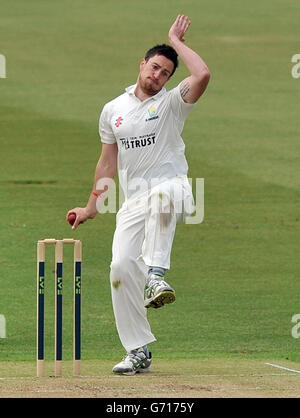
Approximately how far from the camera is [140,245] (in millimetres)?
9023

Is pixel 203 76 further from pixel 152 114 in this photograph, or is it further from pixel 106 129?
pixel 106 129

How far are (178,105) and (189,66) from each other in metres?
0.34

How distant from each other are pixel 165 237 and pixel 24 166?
1310cm

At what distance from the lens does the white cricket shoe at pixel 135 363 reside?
29.5ft

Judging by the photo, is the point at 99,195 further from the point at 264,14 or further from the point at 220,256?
the point at 264,14

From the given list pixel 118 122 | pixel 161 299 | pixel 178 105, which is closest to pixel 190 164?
pixel 118 122

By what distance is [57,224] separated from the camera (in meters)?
17.5

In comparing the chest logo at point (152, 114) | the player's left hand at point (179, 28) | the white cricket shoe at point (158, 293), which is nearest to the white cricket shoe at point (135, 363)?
the white cricket shoe at point (158, 293)

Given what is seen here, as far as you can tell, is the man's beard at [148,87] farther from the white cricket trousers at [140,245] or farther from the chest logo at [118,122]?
the white cricket trousers at [140,245]

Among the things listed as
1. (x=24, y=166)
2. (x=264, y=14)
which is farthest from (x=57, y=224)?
(x=264, y=14)

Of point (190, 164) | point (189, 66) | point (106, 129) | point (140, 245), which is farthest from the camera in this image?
point (190, 164)

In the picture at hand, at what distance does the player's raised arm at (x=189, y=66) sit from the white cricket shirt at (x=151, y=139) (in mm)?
72

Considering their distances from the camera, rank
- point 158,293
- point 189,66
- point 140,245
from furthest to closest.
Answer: point 140,245
point 189,66
point 158,293

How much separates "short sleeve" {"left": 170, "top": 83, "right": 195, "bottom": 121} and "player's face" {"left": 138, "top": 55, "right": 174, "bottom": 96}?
0.13 metres
